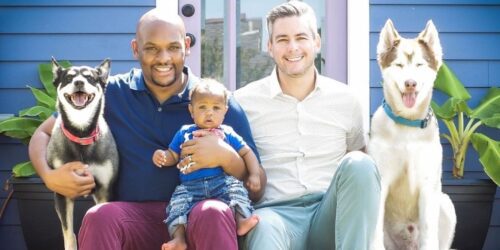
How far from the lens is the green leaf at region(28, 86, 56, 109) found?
13.9ft

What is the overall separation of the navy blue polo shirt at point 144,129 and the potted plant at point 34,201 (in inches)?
45.3

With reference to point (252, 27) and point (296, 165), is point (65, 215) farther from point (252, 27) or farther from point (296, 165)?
point (252, 27)

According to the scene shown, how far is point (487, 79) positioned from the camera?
15.1 feet

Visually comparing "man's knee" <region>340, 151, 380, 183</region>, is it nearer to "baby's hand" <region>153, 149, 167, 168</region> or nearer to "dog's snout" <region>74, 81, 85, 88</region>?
"baby's hand" <region>153, 149, 167, 168</region>

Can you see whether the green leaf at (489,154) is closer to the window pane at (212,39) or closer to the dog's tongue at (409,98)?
the dog's tongue at (409,98)

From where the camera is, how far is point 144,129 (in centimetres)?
303

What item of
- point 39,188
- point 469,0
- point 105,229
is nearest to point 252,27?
point 469,0

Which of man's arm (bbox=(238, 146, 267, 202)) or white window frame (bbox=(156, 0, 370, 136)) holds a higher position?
white window frame (bbox=(156, 0, 370, 136))

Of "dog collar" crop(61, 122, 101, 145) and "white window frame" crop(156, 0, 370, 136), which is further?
"white window frame" crop(156, 0, 370, 136)

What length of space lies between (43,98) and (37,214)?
0.77 metres

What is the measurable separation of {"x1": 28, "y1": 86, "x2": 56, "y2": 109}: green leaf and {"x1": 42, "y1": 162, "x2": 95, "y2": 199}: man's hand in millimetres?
1441

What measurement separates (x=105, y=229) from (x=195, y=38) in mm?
2395

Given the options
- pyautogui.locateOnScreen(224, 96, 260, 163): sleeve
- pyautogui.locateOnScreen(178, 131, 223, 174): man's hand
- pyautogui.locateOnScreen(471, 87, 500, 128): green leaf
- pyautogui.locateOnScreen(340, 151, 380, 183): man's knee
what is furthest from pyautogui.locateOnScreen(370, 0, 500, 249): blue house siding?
pyautogui.locateOnScreen(178, 131, 223, 174): man's hand

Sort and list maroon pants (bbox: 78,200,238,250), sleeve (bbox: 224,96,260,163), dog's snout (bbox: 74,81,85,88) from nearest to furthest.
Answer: maroon pants (bbox: 78,200,238,250)
dog's snout (bbox: 74,81,85,88)
sleeve (bbox: 224,96,260,163)
